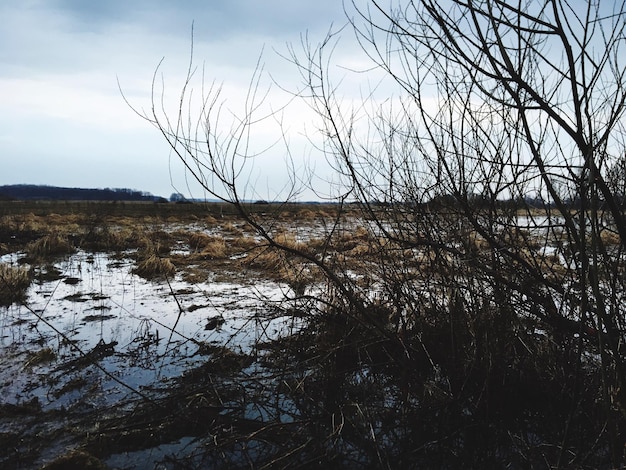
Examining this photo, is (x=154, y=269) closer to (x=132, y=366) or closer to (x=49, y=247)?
(x=49, y=247)

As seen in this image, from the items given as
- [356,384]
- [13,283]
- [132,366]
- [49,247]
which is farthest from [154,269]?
[356,384]

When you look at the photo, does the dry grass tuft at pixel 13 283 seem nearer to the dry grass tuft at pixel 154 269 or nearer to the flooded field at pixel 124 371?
the flooded field at pixel 124 371

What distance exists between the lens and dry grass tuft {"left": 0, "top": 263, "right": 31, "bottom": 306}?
6.01 m

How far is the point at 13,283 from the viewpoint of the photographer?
6574 millimetres

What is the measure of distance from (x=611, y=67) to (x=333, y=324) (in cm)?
277

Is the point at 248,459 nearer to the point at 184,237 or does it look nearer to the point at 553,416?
the point at 553,416

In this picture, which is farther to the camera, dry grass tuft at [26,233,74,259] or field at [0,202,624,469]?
dry grass tuft at [26,233,74,259]

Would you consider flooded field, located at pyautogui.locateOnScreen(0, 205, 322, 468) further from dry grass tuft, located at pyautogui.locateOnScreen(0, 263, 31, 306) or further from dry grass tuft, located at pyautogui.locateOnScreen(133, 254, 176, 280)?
dry grass tuft, located at pyautogui.locateOnScreen(133, 254, 176, 280)

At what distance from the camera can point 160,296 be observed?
6.50m

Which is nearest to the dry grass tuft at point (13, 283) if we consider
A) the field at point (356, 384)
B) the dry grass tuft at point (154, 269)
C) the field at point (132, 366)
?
the field at point (132, 366)

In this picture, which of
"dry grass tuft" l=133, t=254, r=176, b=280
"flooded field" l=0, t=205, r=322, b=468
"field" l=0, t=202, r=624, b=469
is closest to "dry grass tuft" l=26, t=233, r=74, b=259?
"dry grass tuft" l=133, t=254, r=176, b=280

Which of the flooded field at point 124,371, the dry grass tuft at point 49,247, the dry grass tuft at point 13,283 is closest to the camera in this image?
the flooded field at point 124,371

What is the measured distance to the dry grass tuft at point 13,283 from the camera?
6012 millimetres

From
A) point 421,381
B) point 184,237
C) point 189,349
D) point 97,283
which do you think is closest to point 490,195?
point 421,381
